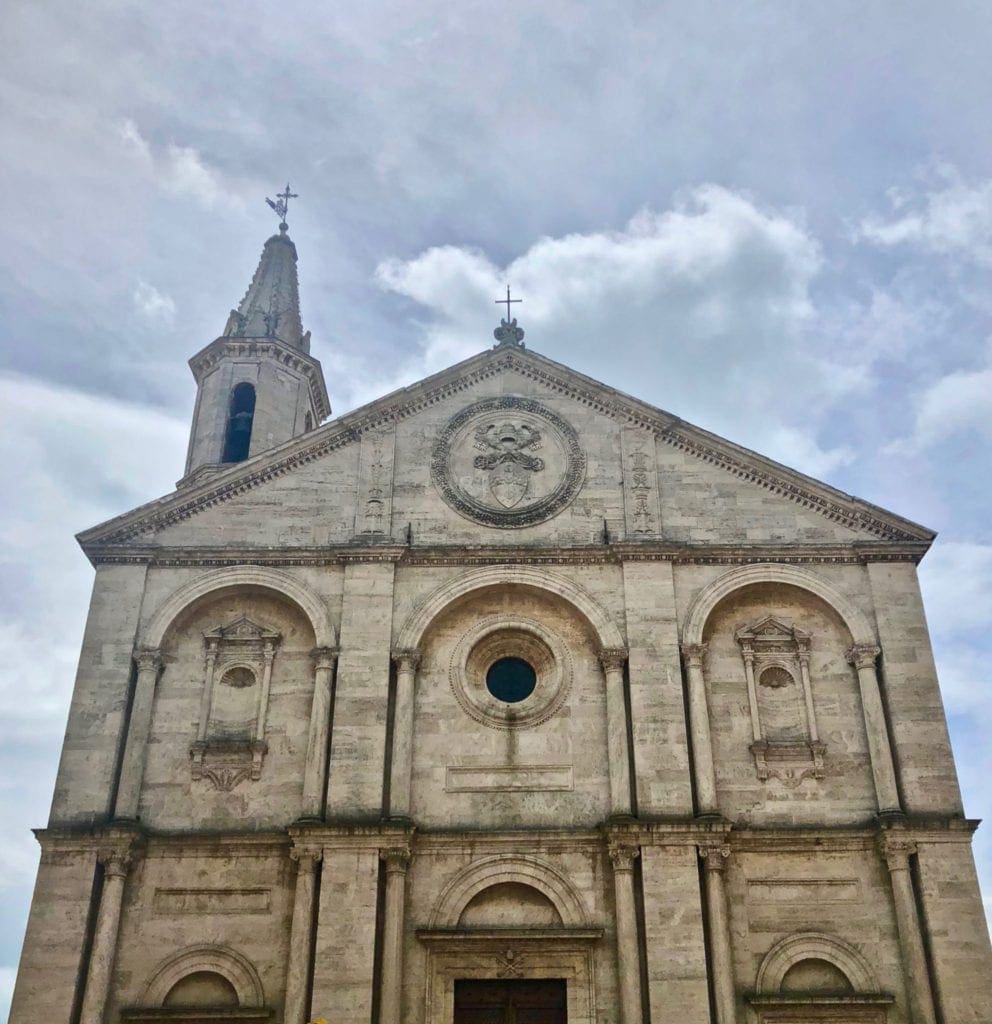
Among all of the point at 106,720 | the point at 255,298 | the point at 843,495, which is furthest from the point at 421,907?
the point at 255,298

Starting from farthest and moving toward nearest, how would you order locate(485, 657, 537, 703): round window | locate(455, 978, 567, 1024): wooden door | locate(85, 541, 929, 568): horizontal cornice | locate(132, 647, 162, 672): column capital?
locate(85, 541, 929, 568): horizontal cornice → locate(485, 657, 537, 703): round window → locate(132, 647, 162, 672): column capital → locate(455, 978, 567, 1024): wooden door

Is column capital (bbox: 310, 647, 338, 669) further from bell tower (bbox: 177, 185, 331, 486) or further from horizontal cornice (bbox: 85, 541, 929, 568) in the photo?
bell tower (bbox: 177, 185, 331, 486)

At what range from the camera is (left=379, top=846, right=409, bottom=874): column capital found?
18.7 m

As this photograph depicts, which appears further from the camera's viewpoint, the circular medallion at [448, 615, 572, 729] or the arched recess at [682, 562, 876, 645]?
the arched recess at [682, 562, 876, 645]

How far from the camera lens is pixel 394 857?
18.7 metres

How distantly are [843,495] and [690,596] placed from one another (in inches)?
148

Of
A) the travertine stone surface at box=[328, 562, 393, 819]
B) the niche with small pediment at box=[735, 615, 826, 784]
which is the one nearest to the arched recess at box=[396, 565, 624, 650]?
the travertine stone surface at box=[328, 562, 393, 819]

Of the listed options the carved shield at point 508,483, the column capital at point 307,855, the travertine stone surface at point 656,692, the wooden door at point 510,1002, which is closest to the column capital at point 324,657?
the column capital at point 307,855

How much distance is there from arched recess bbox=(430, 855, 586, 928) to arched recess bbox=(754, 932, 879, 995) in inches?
120

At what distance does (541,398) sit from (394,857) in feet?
32.6

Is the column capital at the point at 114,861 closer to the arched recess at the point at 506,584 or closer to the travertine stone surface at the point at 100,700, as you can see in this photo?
the travertine stone surface at the point at 100,700

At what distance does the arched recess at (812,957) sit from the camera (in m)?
18.2

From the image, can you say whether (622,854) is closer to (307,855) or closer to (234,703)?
(307,855)

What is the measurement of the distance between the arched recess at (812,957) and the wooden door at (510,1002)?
3251 mm
